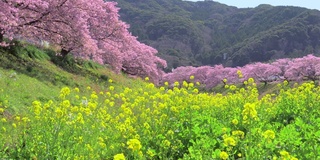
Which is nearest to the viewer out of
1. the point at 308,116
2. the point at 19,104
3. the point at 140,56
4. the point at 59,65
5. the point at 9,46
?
the point at 308,116

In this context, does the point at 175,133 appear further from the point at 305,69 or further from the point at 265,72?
the point at 265,72

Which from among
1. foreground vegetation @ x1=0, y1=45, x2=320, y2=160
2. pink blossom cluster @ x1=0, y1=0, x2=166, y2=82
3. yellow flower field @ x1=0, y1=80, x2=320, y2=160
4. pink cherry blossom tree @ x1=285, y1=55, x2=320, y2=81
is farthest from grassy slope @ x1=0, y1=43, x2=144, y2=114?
pink cherry blossom tree @ x1=285, y1=55, x2=320, y2=81

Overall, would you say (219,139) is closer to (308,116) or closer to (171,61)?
(308,116)

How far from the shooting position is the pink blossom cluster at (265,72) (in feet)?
189

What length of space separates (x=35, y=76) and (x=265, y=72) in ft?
191

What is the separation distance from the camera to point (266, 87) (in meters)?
65.3

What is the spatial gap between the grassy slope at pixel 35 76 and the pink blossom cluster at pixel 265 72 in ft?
100

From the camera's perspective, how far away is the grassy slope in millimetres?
13180

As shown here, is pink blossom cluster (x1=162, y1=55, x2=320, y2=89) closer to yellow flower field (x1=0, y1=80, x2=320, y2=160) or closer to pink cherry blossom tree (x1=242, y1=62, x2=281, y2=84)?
pink cherry blossom tree (x1=242, y1=62, x2=281, y2=84)

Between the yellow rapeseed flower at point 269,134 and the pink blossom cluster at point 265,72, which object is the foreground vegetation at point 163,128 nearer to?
the yellow rapeseed flower at point 269,134

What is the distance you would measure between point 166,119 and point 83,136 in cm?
222

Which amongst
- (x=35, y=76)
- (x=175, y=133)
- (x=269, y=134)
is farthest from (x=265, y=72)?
(x=269, y=134)

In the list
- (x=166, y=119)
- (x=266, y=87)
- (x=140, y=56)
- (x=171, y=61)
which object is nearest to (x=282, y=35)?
(x=171, y=61)

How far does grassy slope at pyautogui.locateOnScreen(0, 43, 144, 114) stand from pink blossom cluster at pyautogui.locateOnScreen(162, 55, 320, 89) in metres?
30.5
